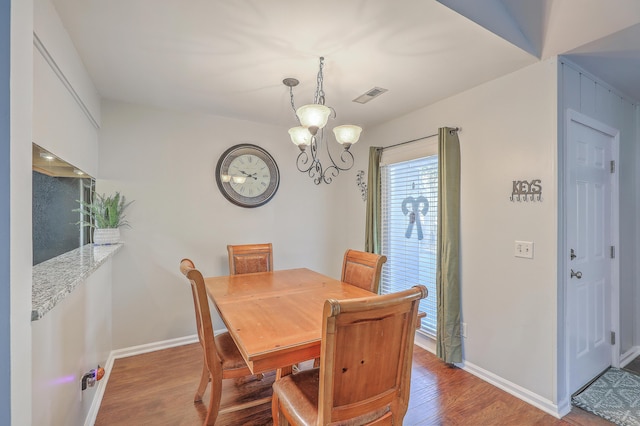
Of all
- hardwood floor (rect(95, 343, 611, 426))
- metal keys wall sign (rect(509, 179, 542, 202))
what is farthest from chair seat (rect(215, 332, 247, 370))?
metal keys wall sign (rect(509, 179, 542, 202))

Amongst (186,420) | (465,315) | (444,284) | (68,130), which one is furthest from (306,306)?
(68,130)

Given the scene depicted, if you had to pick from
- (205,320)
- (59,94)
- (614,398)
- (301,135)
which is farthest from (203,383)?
(614,398)

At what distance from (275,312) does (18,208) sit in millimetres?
1204

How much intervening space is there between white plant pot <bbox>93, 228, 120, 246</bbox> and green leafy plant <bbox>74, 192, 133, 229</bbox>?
0.20ft

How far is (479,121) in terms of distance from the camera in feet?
8.09

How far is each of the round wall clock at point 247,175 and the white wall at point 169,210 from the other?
0.27 feet

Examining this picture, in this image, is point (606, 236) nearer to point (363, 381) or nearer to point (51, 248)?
point (363, 381)

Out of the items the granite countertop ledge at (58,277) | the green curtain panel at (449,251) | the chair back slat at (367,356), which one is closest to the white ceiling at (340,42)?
the green curtain panel at (449,251)

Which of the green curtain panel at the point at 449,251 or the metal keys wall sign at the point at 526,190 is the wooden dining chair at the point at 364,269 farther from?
the metal keys wall sign at the point at 526,190

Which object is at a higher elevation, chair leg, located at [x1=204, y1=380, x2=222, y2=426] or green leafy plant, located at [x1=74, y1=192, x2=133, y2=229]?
green leafy plant, located at [x1=74, y1=192, x2=133, y2=229]

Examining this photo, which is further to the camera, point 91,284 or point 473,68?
point 473,68

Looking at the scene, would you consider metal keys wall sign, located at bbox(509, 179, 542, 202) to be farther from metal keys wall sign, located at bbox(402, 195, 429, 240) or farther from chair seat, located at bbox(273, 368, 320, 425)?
chair seat, located at bbox(273, 368, 320, 425)

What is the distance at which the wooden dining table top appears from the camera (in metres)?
1.27

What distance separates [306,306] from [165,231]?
1988 mm
